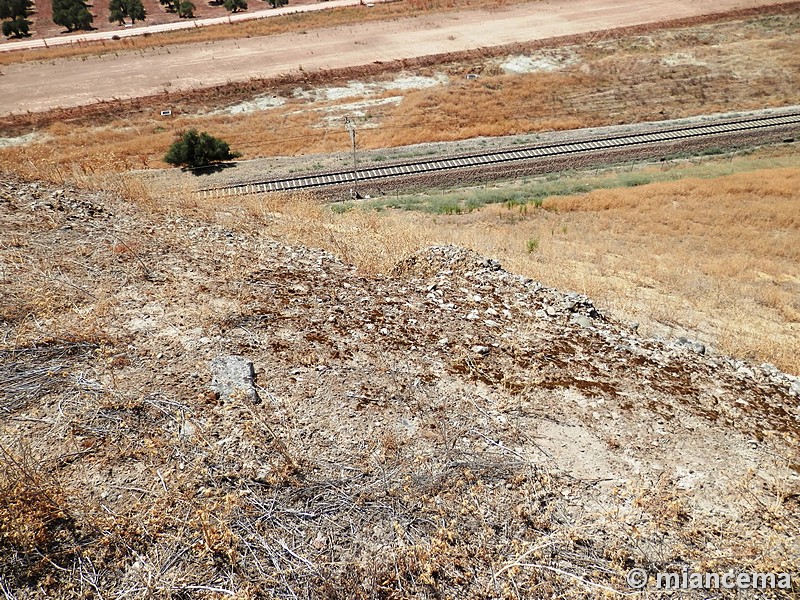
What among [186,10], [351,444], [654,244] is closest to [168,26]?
[186,10]

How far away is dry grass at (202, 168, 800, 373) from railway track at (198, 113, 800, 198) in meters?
5.25

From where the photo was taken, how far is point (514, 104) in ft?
118

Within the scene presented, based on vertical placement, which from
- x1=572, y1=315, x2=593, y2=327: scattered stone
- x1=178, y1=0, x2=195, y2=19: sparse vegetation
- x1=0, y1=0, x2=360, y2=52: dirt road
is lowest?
x1=572, y1=315, x2=593, y2=327: scattered stone

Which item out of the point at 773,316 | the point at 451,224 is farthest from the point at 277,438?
the point at 451,224

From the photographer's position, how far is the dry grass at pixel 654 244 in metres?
11.3

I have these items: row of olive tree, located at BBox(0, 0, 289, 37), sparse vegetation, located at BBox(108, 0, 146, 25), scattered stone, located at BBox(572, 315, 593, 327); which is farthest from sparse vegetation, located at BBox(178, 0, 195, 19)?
scattered stone, located at BBox(572, 315, 593, 327)

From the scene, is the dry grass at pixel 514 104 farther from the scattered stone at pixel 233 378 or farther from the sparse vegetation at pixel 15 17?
the sparse vegetation at pixel 15 17

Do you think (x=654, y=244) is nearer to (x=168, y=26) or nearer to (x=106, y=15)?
(x=168, y=26)

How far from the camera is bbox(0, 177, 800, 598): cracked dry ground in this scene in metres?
4.21

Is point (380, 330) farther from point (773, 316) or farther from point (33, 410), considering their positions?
point (773, 316)

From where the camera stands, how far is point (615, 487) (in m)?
5.20

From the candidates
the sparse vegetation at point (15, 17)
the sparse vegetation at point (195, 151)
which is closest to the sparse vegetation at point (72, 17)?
the sparse vegetation at point (15, 17)

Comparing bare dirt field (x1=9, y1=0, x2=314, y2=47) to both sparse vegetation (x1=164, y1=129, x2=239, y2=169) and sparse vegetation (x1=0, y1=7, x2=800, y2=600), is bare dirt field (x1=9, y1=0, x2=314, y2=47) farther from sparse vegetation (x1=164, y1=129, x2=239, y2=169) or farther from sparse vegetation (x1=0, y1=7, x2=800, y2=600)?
sparse vegetation (x1=0, y1=7, x2=800, y2=600)

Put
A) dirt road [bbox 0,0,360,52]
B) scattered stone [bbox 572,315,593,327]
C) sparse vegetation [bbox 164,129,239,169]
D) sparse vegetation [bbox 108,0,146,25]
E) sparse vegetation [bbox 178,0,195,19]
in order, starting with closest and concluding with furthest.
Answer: scattered stone [bbox 572,315,593,327]
sparse vegetation [bbox 164,129,239,169]
dirt road [bbox 0,0,360,52]
sparse vegetation [bbox 108,0,146,25]
sparse vegetation [bbox 178,0,195,19]
